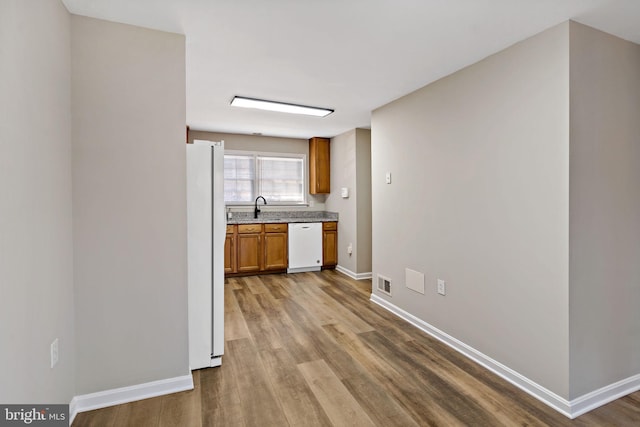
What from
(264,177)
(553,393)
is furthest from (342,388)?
(264,177)

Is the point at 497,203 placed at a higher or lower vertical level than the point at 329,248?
higher

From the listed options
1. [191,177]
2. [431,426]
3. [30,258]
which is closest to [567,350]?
[431,426]

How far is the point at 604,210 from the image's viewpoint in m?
2.07

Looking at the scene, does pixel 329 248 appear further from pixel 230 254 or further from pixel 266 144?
pixel 266 144

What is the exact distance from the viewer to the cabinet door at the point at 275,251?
208 inches

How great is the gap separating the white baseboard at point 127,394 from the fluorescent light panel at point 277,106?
8.67 ft

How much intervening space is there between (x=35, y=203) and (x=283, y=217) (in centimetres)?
444

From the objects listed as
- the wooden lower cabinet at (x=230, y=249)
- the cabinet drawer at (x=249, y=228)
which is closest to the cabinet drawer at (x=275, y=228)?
the cabinet drawer at (x=249, y=228)

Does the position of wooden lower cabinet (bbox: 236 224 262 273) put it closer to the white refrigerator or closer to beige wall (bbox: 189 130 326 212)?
beige wall (bbox: 189 130 326 212)

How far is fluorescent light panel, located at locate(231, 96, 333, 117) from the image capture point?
11.5 feet

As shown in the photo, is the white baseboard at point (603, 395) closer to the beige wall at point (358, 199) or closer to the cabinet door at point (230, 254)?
the beige wall at point (358, 199)

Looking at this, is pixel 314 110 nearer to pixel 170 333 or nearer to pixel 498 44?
pixel 498 44

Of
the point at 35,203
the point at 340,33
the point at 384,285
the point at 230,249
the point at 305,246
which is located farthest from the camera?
the point at 305,246

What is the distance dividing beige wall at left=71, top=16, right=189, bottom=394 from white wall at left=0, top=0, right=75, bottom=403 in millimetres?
85
